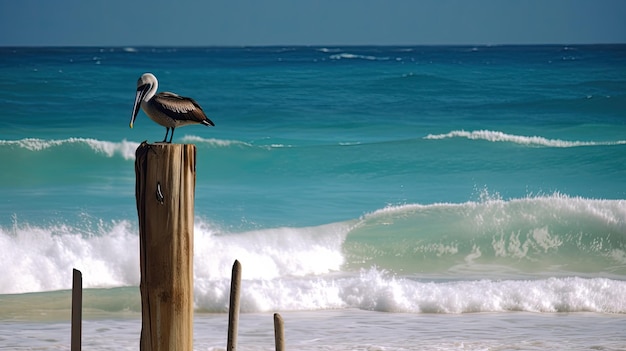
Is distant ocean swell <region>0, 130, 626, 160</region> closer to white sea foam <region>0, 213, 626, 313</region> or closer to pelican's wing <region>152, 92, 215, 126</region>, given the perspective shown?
white sea foam <region>0, 213, 626, 313</region>

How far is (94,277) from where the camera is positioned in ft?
32.6

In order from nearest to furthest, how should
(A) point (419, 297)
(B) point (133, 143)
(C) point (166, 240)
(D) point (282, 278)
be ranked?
(C) point (166, 240), (A) point (419, 297), (D) point (282, 278), (B) point (133, 143)

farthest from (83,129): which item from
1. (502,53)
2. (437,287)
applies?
(502,53)

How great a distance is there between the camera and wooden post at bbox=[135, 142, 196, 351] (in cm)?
379

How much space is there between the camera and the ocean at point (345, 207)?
7910mm

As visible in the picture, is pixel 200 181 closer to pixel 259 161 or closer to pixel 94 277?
pixel 259 161

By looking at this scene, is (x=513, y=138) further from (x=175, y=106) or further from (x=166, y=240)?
(x=166, y=240)

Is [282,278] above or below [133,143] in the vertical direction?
below

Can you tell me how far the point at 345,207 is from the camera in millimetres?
13438

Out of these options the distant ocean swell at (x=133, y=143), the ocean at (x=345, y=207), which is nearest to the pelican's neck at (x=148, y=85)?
the ocean at (x=345, y=207)

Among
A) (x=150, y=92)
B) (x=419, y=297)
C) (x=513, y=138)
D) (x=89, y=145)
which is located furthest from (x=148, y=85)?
(x=513, y=138)

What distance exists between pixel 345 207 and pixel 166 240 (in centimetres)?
965

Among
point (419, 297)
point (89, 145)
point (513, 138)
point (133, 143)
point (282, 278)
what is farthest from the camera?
point (513, 138)

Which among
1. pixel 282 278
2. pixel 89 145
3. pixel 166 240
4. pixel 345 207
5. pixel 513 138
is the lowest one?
pixel 166 240
